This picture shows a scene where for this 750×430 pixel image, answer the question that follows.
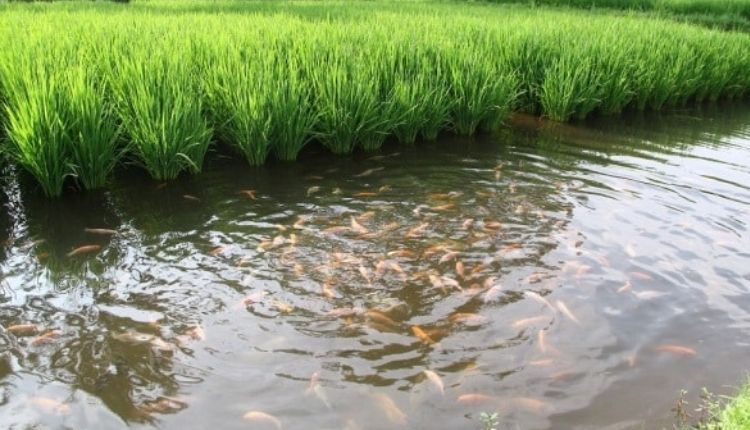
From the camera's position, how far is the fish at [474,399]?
3051mm

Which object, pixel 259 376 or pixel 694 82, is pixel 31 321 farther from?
pixel 694 82

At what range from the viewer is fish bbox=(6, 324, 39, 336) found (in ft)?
11.3

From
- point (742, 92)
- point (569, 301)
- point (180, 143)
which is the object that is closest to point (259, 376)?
point (569, 301)

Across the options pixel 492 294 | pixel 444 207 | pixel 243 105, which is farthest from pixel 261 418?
pixel 243 105

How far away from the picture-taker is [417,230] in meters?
5.02

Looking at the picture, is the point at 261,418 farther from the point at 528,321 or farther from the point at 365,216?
the point at 365,216

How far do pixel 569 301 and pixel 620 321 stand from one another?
0.34 meters

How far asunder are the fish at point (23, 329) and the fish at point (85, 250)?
0.99 metres

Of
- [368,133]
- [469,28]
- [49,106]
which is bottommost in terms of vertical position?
[368,133]

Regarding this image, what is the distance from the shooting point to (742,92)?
12.1 m

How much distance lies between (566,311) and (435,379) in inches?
44.8

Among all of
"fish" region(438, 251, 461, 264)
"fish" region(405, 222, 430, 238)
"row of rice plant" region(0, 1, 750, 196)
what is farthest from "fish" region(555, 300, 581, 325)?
"row of rice plant" region(0, 1, 750, 196)

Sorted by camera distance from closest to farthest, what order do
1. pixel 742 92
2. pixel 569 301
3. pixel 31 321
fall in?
pixel 31 321 < pixel 569 301 < pixel 742 92

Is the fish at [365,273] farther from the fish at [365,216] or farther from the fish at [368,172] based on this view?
the fish at [368,172]
